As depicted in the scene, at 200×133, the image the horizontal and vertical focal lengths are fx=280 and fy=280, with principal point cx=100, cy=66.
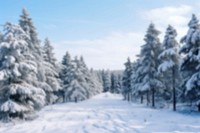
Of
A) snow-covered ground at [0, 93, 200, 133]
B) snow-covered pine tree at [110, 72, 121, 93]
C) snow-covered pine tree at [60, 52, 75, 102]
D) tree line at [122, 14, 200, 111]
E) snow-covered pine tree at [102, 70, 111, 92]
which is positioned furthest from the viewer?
snow-covered pine tree at [102, 70, 111, 92]

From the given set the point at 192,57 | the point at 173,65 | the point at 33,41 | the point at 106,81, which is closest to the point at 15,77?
the point at 33,41

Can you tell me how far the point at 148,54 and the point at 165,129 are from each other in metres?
24.1

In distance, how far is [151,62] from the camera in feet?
126

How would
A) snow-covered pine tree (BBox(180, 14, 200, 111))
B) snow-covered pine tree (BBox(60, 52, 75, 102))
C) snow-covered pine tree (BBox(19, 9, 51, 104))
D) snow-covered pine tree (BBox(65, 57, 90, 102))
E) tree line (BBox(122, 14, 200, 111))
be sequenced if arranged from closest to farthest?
snow-covered pine tree (BBox(180, 14, 200, 111)) < tree line (BBox(122, 14, 200, 111)) < snow-covered pine tree (BBox(19, 9, 51, 104)) < snow-covered pine tree (BBox(65, 57, 90, 102)) < snow-covered pine tree (BBox(60, 52, 75, 102))

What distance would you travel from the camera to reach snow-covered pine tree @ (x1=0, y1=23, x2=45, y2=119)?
875 inches

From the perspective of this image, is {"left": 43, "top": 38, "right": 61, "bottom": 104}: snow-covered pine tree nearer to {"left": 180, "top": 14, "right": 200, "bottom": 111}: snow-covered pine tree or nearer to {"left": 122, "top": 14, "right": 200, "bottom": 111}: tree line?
{"left": 122, "top": 14, "right": 200, "bottom": 111}: tree line

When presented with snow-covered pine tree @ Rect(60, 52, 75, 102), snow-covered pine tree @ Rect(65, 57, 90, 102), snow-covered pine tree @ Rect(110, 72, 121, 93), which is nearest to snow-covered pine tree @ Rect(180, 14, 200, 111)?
snow-covered pine tree @ Rect(65, 57, 90, 102)

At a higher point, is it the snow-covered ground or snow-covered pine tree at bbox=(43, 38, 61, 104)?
snow-covered pine tree at bbox=(43, 38, 61, 104)

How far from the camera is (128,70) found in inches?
→ 2623

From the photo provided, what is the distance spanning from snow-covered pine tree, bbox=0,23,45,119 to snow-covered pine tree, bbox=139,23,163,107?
1832cm

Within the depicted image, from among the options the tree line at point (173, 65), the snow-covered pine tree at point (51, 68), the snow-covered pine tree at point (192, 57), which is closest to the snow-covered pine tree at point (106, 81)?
the snow-covered pine tree at point (51, 68)

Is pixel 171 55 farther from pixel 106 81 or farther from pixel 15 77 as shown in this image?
pixel 106 81

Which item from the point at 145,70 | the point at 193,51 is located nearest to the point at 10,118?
the point at 193,51

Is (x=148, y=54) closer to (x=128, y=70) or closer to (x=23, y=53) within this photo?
(x=23, y=53)
